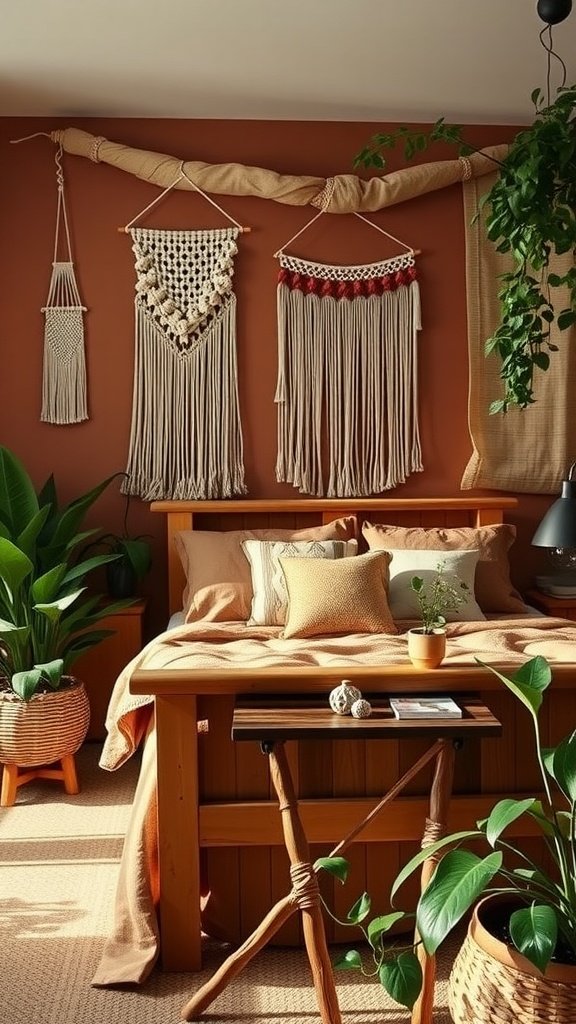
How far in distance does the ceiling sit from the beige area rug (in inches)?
105

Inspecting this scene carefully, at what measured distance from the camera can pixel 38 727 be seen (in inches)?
138

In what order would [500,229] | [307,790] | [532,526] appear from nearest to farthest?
1. [307,790]
2. [500,229]
3. [532,526]

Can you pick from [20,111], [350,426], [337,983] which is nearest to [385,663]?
[337,983]

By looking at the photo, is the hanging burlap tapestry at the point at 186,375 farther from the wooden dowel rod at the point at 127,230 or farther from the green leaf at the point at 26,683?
the green leaf at the point at 26,683

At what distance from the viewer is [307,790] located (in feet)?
8.16

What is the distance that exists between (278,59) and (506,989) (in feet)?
10.4

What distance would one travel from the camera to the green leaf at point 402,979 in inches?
74.3

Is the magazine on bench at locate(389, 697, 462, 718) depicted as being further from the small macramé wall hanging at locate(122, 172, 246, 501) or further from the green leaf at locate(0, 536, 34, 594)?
the small macramé wall hanging at locate(122, 172, 246, 501)

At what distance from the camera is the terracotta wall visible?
4328 mm

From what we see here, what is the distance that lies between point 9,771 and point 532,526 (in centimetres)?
242

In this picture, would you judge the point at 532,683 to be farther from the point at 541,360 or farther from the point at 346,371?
the point at 346,371

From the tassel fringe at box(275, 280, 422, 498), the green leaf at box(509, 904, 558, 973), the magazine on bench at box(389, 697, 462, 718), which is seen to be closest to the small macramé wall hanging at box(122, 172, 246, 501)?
the tassel fringe at box(275, 280, 422, 498)

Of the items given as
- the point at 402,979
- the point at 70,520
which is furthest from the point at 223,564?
the point at 402,979

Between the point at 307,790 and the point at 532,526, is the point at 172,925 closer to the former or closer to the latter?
the point at 307,790
